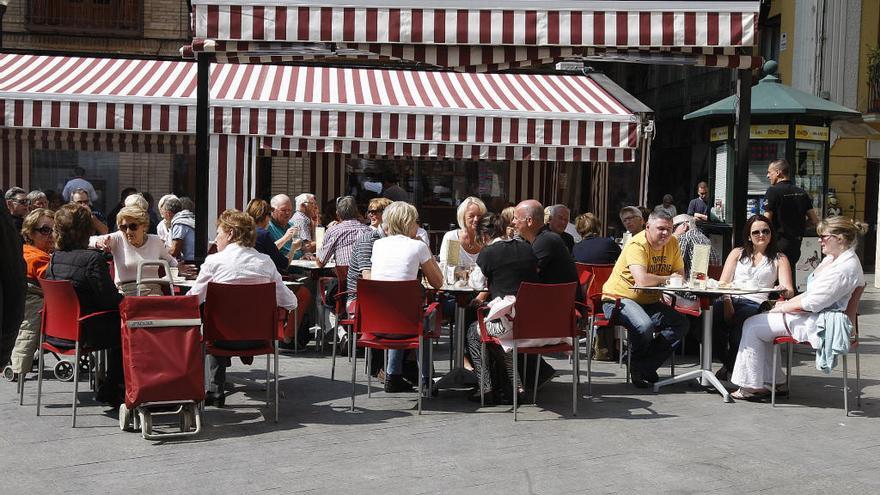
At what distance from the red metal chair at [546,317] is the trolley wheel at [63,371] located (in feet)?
11.2

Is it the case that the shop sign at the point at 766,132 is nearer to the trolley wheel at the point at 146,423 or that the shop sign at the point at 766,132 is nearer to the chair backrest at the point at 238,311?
the chair backrest at the point at 238,311

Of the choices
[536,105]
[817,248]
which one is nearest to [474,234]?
[536,105]

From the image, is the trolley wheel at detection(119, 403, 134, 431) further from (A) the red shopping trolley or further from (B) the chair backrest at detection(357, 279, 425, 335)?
(B) the chair backrest at detection(357, 279, 425, 335)

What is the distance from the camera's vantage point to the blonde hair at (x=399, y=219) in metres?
7.51

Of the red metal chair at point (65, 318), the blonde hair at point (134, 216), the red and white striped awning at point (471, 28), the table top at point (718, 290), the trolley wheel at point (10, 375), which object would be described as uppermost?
the red and white striped awning at point (471, 28)

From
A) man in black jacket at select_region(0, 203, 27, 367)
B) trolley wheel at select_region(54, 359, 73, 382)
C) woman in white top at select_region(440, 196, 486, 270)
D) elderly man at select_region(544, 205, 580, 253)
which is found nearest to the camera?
man in black jacket at select_region(0, 203, 27, 367)

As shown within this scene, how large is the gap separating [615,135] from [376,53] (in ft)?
13.1

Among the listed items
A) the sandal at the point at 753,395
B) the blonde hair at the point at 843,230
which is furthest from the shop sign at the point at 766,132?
the sandal at the point at 753,395

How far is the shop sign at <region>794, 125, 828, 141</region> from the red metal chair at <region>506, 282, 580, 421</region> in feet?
21.9

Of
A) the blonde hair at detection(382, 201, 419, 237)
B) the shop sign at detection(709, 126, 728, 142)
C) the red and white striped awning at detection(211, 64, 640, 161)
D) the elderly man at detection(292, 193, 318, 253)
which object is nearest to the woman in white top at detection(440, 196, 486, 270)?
the blonde hair at detection(382, 201, 419, 237)

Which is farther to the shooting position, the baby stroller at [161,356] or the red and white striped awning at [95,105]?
Result: the red and white striped awning at [95,105]

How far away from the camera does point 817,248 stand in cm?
1273

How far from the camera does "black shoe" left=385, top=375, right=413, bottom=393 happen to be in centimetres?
764

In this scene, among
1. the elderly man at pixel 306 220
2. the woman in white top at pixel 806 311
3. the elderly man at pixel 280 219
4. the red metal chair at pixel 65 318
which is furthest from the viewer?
the elderly man at pixel 306 220
